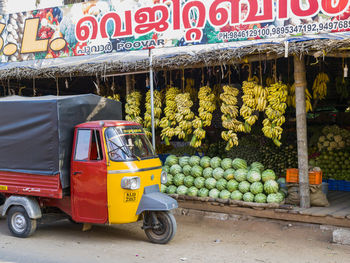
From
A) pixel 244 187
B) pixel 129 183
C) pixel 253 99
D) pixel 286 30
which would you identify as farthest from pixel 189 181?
pixel 286 30

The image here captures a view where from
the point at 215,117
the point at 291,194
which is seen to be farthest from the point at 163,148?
the point at 291,194

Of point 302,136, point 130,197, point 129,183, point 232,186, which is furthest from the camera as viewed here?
point 232,186

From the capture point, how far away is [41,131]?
22.0 feet

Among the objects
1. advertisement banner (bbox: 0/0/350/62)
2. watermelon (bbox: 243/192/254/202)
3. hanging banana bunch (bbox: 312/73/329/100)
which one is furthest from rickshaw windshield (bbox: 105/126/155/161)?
advertisement banner (bbox: 0/0/350/62)

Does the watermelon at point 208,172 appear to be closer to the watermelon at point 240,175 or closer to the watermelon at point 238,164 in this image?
the watermelon at point 238,164

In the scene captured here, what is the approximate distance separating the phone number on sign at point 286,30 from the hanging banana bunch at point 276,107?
1.87 metres

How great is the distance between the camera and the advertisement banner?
29.9 ft

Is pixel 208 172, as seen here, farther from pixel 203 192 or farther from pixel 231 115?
pixel 231 115

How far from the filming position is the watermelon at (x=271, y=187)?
8047 millimetres

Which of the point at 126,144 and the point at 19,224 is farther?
the point at 19,224

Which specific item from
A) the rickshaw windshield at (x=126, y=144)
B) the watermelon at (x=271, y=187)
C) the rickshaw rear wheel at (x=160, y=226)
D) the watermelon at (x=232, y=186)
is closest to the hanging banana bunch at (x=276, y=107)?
the watermelon at (x=271, y=187)

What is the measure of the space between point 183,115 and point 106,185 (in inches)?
133

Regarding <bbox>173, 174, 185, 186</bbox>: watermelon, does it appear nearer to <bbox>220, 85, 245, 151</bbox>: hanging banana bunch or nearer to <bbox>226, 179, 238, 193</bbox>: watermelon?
<bbox>226, 179, 238, 193</bbox>: watermelon

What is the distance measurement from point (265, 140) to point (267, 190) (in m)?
2.72
